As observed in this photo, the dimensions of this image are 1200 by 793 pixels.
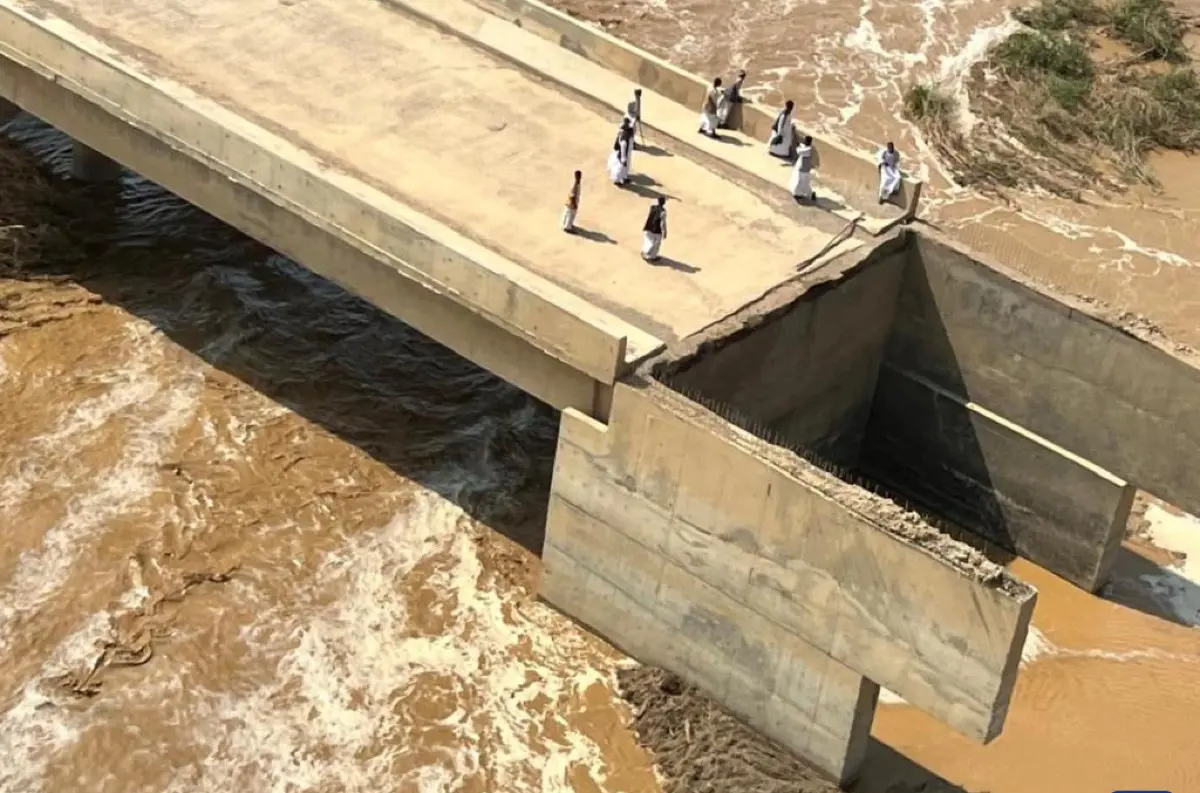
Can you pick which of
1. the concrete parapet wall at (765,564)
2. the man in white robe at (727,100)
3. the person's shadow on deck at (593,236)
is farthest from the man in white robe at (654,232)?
the man in white robe at (727,100)

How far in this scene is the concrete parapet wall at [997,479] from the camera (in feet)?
68.2

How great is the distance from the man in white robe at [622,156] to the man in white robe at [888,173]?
345cm

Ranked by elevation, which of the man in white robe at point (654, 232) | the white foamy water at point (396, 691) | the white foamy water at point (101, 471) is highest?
the man in white robe at point (654, 232)

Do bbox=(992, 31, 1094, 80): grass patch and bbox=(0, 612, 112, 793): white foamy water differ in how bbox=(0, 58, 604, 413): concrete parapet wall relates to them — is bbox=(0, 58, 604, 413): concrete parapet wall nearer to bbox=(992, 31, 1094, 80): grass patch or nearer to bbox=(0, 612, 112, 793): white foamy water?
bbox=(0, 612, 112, 793): white foamy water

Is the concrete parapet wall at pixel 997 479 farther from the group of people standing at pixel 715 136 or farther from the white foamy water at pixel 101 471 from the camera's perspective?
the white foamy water at pixel 101 471

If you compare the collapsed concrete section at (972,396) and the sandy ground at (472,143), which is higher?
the sandy ground at (472,143)

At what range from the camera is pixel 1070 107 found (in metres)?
33.5

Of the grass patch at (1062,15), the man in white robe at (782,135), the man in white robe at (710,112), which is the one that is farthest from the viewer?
the grass patch at (1062,15)

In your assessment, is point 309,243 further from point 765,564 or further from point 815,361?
point 765,564

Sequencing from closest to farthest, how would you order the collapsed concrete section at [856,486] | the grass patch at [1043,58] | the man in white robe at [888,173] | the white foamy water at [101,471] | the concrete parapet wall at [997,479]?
→ the collapsed concrete section at [856,486]
the white foamy water at [101,471]
the concrete parapet wall at [997,479]
the man in white robe at [888,173]
the grass patch at [1043,58]

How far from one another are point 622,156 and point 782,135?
2.70 meters

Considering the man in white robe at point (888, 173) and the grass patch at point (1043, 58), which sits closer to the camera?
the man in white robe at point (888, 173)

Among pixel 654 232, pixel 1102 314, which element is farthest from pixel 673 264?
pixel 1102 314

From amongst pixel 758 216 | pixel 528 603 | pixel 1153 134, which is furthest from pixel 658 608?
pixel 1153 134
